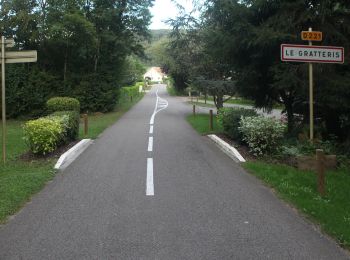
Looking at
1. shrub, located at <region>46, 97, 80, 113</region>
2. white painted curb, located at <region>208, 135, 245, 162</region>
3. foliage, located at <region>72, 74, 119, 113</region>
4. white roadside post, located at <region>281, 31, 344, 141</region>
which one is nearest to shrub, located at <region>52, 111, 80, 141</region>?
white painted curb, located at <region>208, 135, 245, 162</region>

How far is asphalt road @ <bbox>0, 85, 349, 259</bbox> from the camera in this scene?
203 inches

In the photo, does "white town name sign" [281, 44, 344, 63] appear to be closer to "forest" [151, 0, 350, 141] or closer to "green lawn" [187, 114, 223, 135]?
"forest" [151, 0, 350, 141]

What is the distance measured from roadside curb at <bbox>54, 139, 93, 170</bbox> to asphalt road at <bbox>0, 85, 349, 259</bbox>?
0.26 meters

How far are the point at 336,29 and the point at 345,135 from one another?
332 cm

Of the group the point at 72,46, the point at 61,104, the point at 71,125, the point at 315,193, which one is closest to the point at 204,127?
the point at 61,104

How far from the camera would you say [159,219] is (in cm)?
638

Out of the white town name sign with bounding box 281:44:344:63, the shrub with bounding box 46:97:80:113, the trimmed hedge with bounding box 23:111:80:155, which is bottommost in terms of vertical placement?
the trimmed hedge with bounding box 23:111:80:155

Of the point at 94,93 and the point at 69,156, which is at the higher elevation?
the point at 94,93

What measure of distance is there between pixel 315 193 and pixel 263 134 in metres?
3.82

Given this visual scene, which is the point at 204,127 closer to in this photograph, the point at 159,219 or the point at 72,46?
the point at 72,46

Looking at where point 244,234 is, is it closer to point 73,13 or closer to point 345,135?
point 345,135

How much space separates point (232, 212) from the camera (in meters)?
6.77

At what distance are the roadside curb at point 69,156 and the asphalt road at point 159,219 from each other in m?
0.26

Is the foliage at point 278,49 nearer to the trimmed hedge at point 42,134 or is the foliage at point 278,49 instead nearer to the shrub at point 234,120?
the shrub at point 234,120
